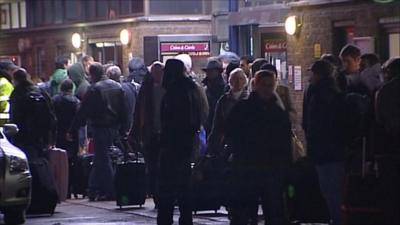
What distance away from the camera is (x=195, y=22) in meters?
31.3

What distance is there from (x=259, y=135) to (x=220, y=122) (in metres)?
2.18

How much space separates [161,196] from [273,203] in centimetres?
168

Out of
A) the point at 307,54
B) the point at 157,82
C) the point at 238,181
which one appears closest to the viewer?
the point at 238,181

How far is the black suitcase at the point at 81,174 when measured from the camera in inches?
792

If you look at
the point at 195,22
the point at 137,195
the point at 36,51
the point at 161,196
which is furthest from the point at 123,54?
the point at 161,196

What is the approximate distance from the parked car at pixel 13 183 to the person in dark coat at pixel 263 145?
11.7ft

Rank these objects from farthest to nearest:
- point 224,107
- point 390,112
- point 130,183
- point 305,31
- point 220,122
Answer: point 305,31, point 130,183, point 224,107, point 220,122, point 390,112

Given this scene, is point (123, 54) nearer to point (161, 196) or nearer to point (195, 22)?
point (195, 22)

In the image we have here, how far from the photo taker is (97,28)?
33.7m

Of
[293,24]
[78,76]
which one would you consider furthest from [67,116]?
[293,24]

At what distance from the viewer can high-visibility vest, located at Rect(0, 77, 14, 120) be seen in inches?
781

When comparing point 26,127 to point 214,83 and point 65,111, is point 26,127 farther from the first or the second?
point 214,83

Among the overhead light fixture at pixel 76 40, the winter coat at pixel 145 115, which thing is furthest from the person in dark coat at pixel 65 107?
the overhead light fixture at pixel 76 40

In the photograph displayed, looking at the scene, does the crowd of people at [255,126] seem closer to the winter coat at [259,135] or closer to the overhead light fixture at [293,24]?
the winter coat at [259,135]
